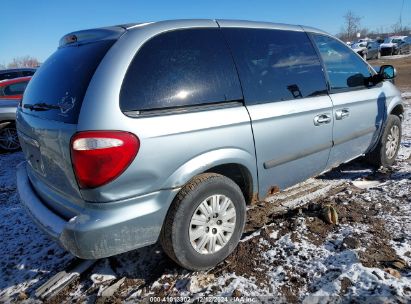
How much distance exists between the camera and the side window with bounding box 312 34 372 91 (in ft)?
12.2

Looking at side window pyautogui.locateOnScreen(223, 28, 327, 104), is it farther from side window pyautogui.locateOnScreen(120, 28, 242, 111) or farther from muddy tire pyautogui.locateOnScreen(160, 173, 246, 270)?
muddy tire pyautogui.locateOnScreen(160, 173, 246, 270)

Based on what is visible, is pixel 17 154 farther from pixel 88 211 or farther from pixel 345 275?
pixel 345 275

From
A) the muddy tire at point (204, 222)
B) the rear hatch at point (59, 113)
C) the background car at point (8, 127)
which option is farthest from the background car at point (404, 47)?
the rear hatch at point (59, 113)

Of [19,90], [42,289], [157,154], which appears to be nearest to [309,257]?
[157,154]

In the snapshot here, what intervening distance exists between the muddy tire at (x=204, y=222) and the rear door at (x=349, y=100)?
154 centimetres

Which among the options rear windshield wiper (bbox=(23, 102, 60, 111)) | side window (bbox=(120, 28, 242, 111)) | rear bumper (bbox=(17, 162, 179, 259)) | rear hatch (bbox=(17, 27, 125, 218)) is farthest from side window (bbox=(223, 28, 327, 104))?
rear windshield wiper (bbox=(23, 102, 60, 111))

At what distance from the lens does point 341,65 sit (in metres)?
A: 3.95

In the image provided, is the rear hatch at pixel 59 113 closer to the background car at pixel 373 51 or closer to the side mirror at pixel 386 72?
the side mirror at pixel 386 72

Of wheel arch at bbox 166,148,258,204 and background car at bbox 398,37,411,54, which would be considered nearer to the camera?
wheel arch at bbox 166,148,258,204

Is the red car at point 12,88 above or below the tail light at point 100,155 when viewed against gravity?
above

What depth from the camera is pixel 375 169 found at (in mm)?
4770

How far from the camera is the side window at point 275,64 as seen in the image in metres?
2.88

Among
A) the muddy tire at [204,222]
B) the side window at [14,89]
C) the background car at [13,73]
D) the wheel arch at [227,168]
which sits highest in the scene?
the background car at [13,73]

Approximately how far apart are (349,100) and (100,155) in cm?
280
